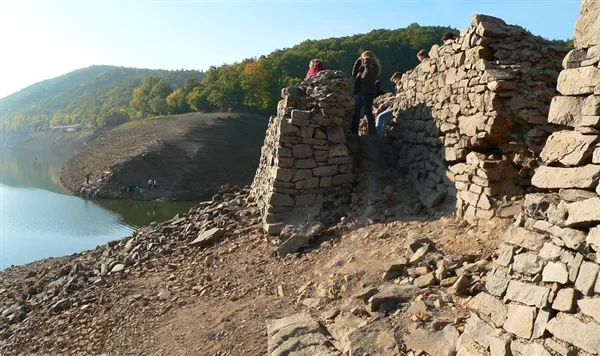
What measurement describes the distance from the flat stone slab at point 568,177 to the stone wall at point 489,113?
7.28 feet

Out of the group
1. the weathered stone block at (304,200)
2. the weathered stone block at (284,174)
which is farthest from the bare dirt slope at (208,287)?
the weathered stone block at (284,174)

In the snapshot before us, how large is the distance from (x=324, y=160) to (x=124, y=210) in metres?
24.1

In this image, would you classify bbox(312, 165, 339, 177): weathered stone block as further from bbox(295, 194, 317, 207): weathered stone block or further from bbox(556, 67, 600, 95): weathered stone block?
bbox(556, 67, 600, 95): weathered stone block

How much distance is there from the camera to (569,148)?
135 inches

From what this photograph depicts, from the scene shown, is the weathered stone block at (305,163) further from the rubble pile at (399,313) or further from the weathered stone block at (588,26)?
the weathered stone block at (588,26)

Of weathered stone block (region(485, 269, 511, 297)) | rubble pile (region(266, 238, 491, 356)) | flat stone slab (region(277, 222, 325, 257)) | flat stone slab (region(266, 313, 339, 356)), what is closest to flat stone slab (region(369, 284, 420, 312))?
rubble pile (region(266, 238, 491, 356))

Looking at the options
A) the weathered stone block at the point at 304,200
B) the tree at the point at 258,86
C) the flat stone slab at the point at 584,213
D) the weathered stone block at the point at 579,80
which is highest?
the tree at the point at 258,86

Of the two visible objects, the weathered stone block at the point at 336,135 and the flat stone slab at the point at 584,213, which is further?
the weathered stone block at the point at 336,135

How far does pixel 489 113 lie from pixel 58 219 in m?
26.0

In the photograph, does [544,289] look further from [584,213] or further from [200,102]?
[200,102]

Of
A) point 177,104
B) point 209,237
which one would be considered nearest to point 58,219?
point 209,237

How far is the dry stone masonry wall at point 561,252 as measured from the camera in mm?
3000

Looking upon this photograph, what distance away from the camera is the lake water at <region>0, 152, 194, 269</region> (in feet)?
66.9

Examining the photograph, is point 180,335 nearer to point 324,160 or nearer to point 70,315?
point 70,315
